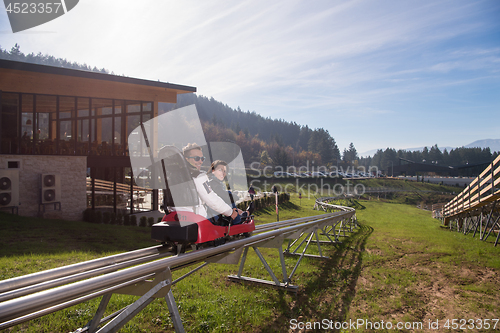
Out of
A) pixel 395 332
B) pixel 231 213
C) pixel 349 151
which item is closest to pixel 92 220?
pixel 231 213

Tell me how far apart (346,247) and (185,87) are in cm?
1532

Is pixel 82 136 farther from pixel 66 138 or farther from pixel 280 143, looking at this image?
pixel 280 143

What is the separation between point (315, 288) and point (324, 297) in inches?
17.9

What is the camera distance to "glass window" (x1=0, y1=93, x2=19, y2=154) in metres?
16.4

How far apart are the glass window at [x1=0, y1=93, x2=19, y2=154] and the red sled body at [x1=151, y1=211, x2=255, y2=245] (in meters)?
17.6

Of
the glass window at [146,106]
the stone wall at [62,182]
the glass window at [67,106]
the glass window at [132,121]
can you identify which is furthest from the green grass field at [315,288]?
the glass window at [146,106]

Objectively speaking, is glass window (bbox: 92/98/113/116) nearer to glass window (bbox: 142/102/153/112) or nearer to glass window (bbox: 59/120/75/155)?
glass window (bbox: 59/120/75/155)

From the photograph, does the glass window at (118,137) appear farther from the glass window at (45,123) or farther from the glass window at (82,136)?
the glass window at (45,123)

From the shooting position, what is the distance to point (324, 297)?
576 cm

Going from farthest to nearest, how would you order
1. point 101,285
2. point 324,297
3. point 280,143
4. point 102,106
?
point 280,143 → point 102,106 → point 324,297 → point 101,285

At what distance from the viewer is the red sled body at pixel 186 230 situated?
11.9ft

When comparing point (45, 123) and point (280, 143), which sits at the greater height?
point (280, 143)

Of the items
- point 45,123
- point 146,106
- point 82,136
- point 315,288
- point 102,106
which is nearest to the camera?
point 315,288

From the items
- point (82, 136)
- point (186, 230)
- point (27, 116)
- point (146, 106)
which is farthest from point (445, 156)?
point (186, 230)
